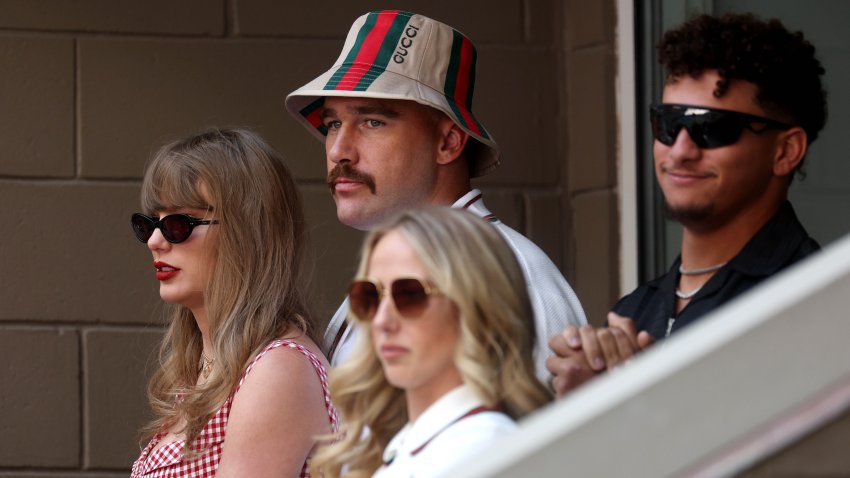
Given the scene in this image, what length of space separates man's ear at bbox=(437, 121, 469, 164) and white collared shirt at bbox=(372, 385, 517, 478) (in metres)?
1.36

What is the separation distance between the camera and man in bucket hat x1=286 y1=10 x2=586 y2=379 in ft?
9.37

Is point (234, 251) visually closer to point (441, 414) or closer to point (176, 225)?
point (176, 225)

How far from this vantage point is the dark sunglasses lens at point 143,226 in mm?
2664

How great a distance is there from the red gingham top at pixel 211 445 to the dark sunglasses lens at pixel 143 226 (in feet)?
1.23

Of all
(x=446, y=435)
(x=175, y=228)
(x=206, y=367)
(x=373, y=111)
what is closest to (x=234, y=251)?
(x=175, y=228)

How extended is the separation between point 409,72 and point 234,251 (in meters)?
0.62

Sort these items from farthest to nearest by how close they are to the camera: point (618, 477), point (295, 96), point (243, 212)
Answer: point (295, 96) → point (243, 212) → point (618, 477)

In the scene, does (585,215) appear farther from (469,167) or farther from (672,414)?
(672,414)

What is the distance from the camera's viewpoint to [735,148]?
214 centimetres

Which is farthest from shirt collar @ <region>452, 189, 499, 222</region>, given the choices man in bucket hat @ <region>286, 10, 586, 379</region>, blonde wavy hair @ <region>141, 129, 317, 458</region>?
blonde wavy hair @ <region>141, 129, 317, 458</region>

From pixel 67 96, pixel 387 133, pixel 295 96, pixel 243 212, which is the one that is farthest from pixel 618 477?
pixel 67 96

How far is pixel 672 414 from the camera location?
37.3 inches

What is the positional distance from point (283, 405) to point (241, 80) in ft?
6.82

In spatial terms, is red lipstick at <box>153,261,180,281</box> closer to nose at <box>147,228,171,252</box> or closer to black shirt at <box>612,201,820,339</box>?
nose at <box>147,228,171,252</box>
